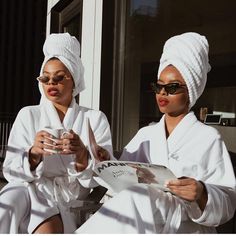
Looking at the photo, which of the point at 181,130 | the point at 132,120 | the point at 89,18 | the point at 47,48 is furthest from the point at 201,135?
the point at 89,18

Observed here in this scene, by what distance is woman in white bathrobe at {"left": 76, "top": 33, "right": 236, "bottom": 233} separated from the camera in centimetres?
137

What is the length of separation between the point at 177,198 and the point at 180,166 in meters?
0.16

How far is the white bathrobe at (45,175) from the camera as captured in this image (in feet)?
5.44

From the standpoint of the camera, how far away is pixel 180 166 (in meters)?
1.57

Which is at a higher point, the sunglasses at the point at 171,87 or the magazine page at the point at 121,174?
the sunglasses at the point at 171,87

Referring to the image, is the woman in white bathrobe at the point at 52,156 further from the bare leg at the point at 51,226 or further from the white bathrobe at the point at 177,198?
the white bathrobe at the point at 177,198

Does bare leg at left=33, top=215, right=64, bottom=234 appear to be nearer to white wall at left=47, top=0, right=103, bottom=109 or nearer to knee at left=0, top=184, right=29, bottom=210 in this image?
knee at left=0, top=184, right=29, bottom=210

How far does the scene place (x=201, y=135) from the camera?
158 cm

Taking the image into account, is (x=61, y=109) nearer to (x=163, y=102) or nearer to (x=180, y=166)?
(x=163, y=102)

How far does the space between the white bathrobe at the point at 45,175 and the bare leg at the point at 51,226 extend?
0.05ft

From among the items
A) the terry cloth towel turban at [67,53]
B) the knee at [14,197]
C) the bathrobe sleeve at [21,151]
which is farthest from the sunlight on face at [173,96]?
the knee at [14,197]

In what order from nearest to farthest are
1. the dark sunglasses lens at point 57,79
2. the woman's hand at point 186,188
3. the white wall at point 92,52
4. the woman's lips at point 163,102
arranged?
the woman's hand at point 186,188, the woman's lips at point 163,102, the dark sunglasses lens at point 57,79, the white wall at point 92,52

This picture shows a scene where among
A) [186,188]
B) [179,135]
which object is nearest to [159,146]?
[179,135]

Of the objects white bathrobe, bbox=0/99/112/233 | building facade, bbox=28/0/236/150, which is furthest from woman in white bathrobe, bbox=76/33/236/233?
building facade, bbox=28/0/236/150
